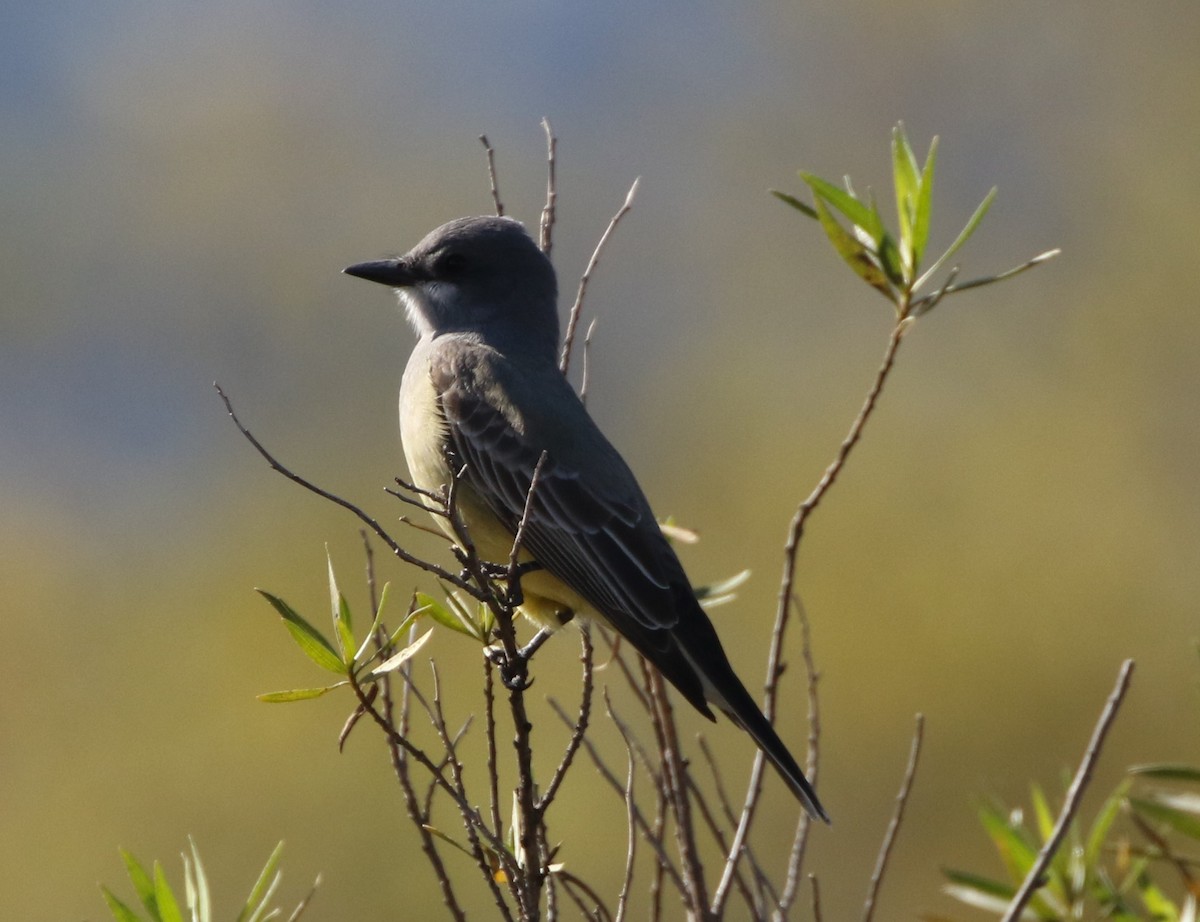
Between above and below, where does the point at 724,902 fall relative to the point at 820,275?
below

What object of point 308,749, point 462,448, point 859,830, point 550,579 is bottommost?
point 859,830

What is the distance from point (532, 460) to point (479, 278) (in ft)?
2.73

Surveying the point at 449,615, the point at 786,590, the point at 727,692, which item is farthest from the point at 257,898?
the point at 727,692

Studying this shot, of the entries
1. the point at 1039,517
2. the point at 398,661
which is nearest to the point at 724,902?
the point at 398,661

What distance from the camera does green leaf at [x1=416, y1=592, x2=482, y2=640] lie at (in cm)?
294

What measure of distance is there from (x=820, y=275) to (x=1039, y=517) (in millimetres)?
3397

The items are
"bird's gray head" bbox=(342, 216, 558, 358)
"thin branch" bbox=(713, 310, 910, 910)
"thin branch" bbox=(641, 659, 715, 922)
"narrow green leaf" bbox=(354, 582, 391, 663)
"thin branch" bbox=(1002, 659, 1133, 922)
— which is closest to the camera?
"thin branch" bbox=(1002, 659, 1133, 922)

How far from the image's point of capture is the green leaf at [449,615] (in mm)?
2936

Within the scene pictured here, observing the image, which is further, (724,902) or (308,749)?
(308,749)

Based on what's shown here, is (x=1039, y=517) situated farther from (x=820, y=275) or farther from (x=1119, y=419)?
(x=820, y=275)

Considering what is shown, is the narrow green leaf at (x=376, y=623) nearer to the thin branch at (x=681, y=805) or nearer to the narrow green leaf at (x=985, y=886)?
the thin branch at (x=681, y=805)

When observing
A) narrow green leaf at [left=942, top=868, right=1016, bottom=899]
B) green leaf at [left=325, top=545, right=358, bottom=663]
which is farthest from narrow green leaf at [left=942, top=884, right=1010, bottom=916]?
green leaf at [left=325, top=545, right=358, bottom=663]

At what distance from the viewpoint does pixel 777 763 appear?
3.30m

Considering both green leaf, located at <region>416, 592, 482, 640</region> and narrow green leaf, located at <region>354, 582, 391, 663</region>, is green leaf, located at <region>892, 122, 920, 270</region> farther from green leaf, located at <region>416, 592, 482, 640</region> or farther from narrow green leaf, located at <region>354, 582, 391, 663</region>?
narrow green leaf, located at <region>354, 582, 391, 663</region>
